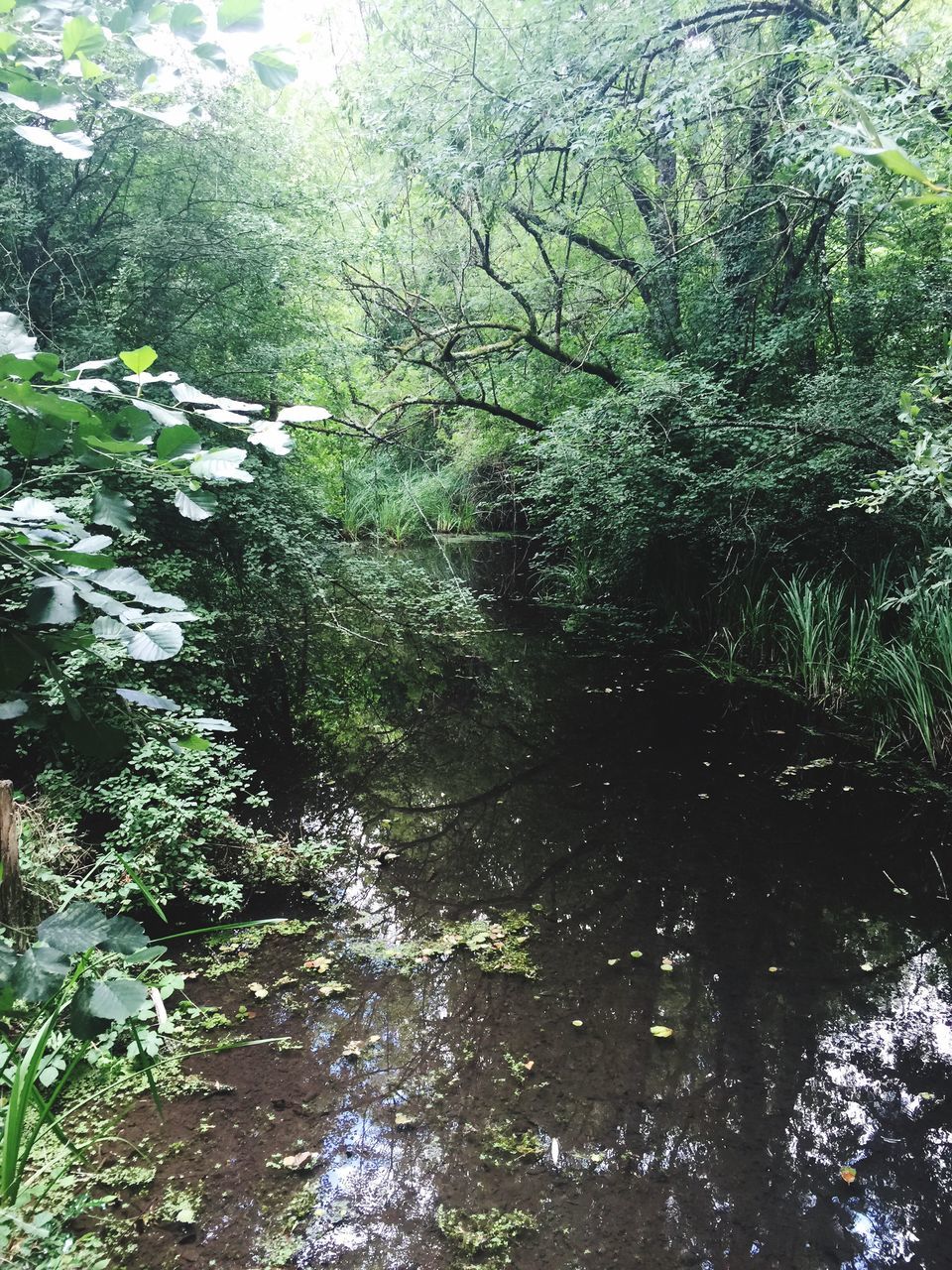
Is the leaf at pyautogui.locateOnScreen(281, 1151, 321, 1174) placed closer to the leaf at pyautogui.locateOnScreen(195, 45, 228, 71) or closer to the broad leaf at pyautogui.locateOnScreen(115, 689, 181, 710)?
the broad leaf at pyautogui.locateOnScreen(115, 689, 181, 710)

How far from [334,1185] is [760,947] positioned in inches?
79.3

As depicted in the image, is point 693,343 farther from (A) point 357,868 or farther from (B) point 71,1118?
(B) point 71,1118

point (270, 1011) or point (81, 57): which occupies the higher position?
point (81, 57)

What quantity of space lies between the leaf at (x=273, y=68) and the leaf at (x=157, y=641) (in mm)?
557

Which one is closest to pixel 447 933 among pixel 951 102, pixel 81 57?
pixel 81 57

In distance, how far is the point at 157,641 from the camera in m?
0.71

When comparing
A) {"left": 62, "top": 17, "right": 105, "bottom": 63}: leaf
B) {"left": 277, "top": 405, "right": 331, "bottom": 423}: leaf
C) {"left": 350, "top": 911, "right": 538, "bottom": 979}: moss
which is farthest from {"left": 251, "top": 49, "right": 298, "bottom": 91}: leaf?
{"left": 350, "top": 911, "right": 538, "bottom": 979}: moss

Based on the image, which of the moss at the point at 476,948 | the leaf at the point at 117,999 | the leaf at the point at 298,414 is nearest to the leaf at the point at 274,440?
the leaf at the point at 298,414

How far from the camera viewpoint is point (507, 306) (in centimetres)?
820

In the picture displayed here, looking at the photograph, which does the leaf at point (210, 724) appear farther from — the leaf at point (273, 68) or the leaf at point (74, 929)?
the leaf at point (273, 68)

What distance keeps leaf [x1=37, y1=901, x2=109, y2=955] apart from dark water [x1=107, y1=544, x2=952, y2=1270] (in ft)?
5.65

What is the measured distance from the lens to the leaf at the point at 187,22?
0.69m

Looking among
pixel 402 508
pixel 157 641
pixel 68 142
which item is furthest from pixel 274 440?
pixel 402 508

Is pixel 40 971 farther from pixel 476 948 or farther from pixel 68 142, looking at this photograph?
pixel 476 948
